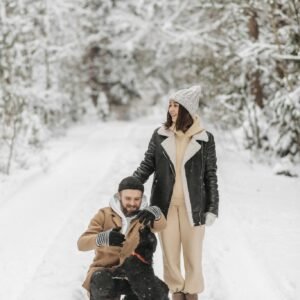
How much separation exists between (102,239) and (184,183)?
0.91 m

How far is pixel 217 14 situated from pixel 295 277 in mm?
11846

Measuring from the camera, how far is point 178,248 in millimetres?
4555

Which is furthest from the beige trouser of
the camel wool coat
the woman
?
the camel wool coat

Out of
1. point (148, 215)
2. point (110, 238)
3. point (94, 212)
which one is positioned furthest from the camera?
point (94, 212)

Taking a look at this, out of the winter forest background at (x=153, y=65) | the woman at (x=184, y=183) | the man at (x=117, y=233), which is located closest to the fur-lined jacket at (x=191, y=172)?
the woman at (x=184, y=183)

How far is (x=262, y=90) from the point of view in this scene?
1491cm

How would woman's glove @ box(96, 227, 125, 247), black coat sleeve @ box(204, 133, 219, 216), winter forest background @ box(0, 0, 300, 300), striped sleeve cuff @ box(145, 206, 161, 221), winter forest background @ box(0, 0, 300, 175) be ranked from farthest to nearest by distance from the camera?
winter forest background @ box(0, 0, 300, 175)
winter forest background @ box(0, 0, 300, 300)
black coat sleeve @ box(204, 133, 219, 216)
striped sleeve cuff @ box(145, 206, 161, 221)
woman's glove @ box(96, 227, 125, 247)

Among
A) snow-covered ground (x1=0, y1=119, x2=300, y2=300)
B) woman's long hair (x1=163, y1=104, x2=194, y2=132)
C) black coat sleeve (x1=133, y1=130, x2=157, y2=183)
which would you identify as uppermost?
woman's long hair (x1=163, y1=104, x2=194, y2=132)

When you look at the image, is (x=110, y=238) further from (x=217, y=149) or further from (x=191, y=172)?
(x=217, y=149)

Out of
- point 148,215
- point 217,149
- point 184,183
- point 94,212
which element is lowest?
point 217,149

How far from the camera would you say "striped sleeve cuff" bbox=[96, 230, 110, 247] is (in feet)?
12.6

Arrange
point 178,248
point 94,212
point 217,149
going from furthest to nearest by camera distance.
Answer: point 217,149, point 94,212, point 178,248

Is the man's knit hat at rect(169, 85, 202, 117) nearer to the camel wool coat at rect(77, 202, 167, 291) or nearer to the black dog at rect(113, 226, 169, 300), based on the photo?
the camel wool coat at rect(77, 202, 167, 291)

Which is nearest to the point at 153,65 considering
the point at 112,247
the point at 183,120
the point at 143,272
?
the point at 183,120
